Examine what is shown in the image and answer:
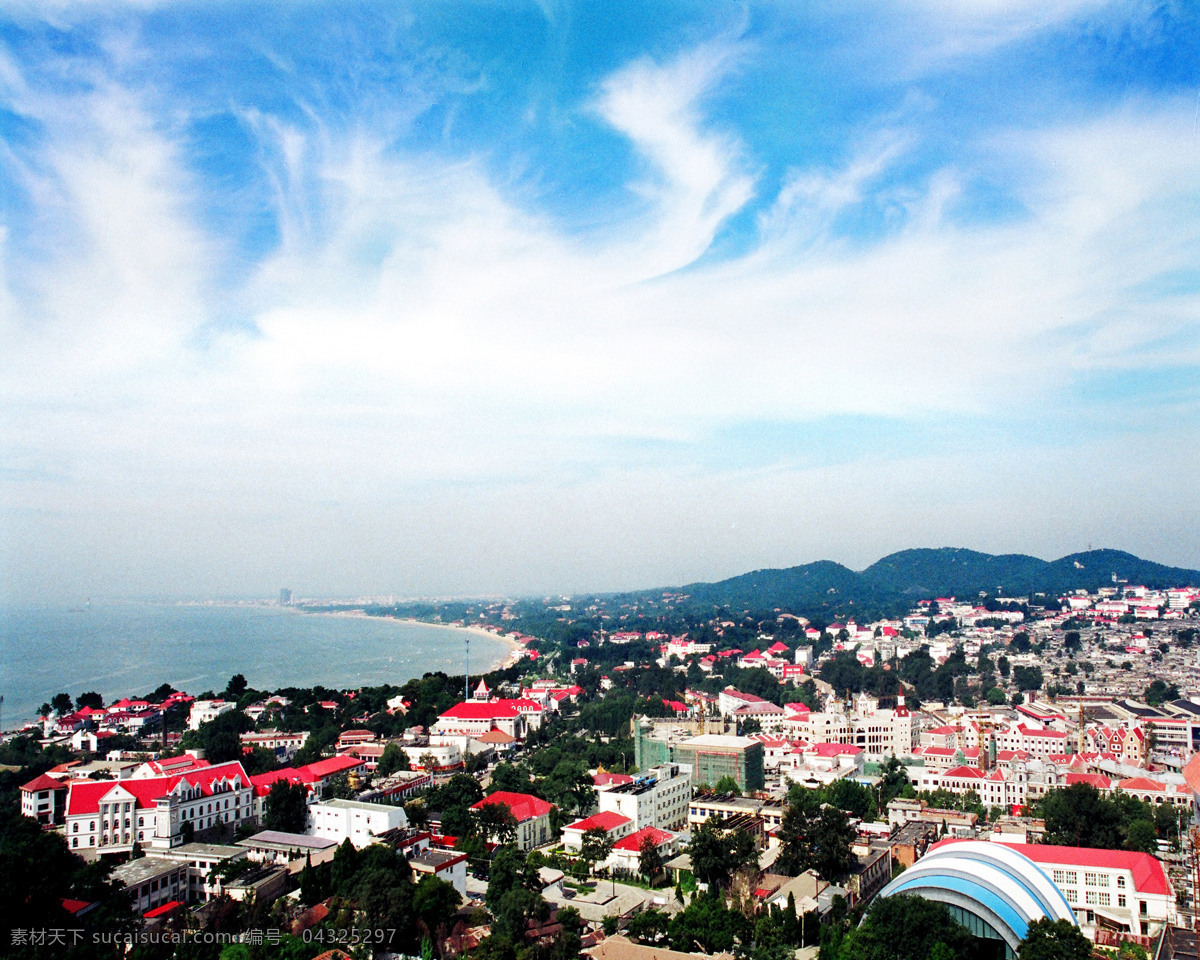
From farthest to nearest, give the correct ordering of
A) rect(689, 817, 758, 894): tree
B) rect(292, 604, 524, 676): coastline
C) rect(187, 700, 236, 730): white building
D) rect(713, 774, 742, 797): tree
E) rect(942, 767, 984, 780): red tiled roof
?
rect(292, 604, 524, 676): coastline < rect(187, 700, 236, 730): white building < rect(942, 767, 984, 780): red tiled roof < rect(713, 774, 742, 797): tree < rect(689, 817, 758, 894): tree

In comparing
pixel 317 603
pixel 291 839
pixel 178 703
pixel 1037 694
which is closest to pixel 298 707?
pixel 178 703

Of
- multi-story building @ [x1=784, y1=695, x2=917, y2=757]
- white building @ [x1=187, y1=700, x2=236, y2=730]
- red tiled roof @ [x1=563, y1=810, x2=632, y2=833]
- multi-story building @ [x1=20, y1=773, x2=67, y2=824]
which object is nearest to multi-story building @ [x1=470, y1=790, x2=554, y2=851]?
red tiled roof @ [x1=563, y1=810, x2=632, y2=833]

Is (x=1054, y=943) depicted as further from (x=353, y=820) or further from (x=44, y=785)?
(x=44, y=785)

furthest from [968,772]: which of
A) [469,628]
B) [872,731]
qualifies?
[469,628]

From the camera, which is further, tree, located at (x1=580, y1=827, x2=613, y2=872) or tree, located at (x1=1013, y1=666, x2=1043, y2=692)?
tree, located at (x1=1013, y1=666, x2=1043, y2=692)

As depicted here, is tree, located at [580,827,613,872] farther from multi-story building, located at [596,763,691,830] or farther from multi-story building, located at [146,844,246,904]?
multi-story building, located at [146,844,246,904]

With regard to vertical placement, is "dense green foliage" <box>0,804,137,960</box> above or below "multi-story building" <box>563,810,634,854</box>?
above
